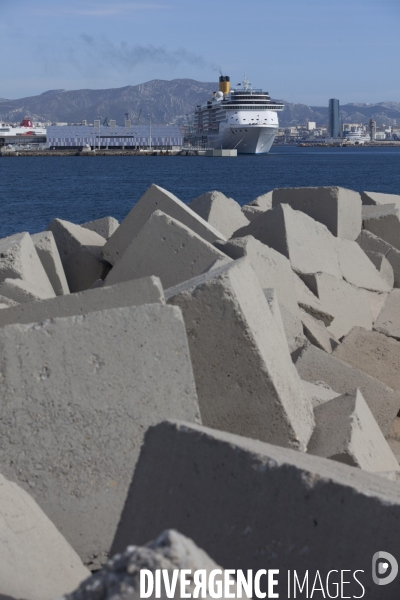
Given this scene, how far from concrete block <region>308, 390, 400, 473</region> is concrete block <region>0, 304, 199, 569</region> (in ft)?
1.85

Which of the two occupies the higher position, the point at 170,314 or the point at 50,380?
the point at 170,314

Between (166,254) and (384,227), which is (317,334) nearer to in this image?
(166,254)

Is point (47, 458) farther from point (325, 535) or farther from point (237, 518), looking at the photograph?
point (325, 535)

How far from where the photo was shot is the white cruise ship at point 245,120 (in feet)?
246

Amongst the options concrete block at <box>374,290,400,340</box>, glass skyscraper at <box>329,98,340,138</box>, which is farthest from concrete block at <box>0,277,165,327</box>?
glass skyscraper at <box>329,98,340,138</box>

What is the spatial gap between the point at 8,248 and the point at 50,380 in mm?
2438

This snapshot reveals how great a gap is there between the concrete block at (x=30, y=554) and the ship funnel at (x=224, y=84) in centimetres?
8321

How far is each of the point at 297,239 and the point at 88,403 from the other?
3.76m

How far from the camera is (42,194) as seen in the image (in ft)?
101

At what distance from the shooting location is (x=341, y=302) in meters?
5.27

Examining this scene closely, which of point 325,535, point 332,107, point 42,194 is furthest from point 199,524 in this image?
point 332,107

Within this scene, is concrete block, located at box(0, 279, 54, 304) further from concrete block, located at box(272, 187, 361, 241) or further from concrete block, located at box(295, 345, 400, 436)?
concrete block, located at box(272, 187, 361, 241)

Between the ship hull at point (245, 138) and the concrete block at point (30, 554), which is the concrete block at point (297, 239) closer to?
the concrete block at point (30, 554)

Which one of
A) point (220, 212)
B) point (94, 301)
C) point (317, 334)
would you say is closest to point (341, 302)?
point (317, 334)
